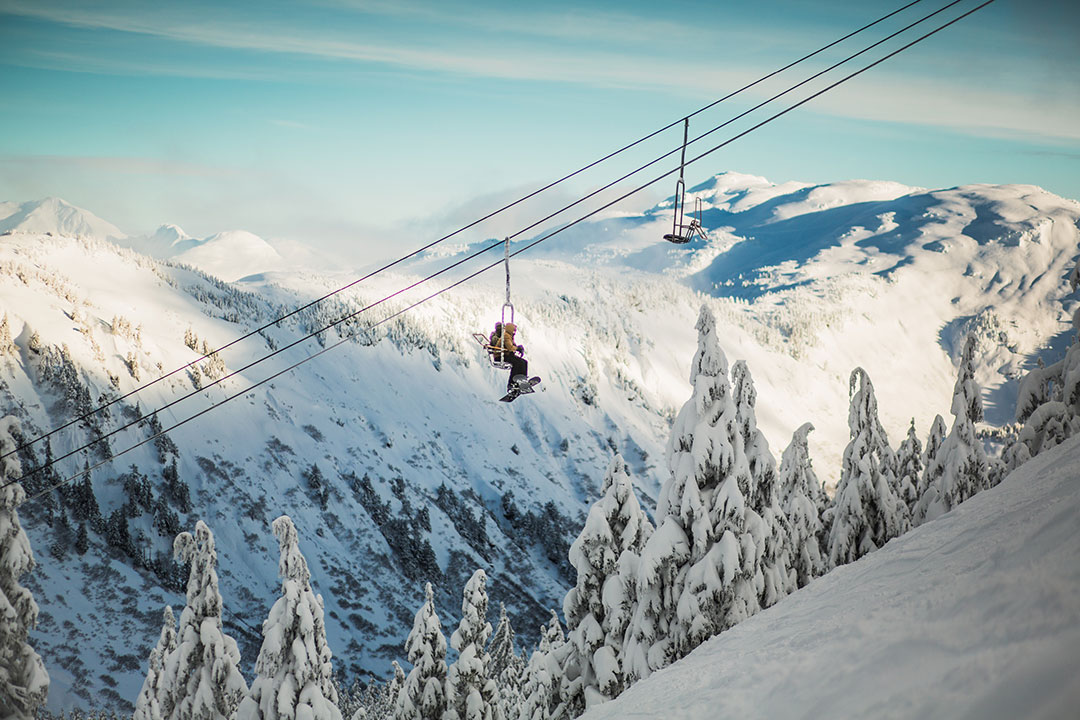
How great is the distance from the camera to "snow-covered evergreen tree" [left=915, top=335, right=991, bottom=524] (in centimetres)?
2181

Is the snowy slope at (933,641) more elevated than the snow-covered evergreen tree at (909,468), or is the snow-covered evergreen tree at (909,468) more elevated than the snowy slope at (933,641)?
the snowy slope at (933,641)

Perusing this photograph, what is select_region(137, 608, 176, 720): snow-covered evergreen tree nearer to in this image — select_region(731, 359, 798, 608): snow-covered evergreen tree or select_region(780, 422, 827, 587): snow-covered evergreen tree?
select_region(731, 359, 798, 608): snow-covered evergreen tree

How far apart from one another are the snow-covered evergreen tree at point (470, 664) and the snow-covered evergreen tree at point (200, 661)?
6234mm

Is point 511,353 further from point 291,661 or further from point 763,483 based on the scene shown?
point 291,661

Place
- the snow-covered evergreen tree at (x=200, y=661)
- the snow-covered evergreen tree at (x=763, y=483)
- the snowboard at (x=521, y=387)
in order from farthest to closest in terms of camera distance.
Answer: the snow-covered evergreen tree at (x=200, y=661), the snow-covered evergreen tree at (x=763, y=483), the snowboard at (x=521, y=387)

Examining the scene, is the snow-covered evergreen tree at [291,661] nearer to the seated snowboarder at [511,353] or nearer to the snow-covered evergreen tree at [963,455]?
the seated snowboarder at [511,353]

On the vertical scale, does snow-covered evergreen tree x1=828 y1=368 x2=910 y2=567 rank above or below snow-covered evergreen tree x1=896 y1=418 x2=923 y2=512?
above

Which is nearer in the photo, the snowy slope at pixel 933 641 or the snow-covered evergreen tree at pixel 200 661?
the snowy slope at pixel 933 641

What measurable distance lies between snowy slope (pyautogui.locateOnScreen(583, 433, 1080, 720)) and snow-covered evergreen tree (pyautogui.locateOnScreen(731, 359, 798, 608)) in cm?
725

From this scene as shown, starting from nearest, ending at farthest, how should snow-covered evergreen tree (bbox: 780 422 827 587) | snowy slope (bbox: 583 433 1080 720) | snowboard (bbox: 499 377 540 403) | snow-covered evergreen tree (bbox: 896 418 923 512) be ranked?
snowy slope (bbox: 583 433 1080 720) → snowboard (bbox: 499 377 540 403) → snow-covered evergreen tree (bbox: 780 422 827 587) → snow-covered evergreen tree (bbox: 896 418 923 512)

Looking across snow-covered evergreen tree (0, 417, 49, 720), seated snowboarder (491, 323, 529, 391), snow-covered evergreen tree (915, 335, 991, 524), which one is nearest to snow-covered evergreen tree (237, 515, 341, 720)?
snow-covered evergreen tree (0, 417, 49, 720)

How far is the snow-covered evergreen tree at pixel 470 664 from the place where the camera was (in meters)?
22.3

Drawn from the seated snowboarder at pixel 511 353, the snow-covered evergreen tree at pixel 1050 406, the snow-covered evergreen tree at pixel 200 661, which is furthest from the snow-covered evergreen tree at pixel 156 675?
the snow-covered evergreen tree at pixel 1050 406

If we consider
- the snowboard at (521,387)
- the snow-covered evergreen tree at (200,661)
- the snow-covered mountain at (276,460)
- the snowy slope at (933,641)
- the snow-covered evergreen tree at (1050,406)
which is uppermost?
the snowy slope at (933,641)
